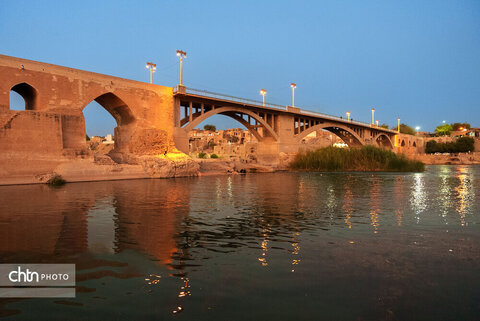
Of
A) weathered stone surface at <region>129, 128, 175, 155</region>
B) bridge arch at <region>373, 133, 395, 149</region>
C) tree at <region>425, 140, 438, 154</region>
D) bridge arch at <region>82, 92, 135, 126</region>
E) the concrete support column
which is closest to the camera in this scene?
bridge arch at <region>82, 92, 135, 126</region>

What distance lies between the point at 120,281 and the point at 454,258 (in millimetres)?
4443

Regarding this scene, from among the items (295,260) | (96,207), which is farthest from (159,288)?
(96,207)

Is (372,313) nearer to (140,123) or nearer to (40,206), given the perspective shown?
(40,206)

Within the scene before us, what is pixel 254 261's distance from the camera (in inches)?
177

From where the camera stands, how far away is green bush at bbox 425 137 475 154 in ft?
259

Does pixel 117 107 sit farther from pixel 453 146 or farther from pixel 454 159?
pixel 453 146

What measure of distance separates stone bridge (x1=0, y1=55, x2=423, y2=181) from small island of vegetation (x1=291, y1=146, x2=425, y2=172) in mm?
11271

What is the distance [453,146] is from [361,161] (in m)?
65.3

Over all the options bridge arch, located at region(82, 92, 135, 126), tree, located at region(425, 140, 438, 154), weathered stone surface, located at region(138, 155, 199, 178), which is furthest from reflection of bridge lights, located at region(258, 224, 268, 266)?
tree, located at region(425, 140, 438, 154)

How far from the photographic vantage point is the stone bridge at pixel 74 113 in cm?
1948

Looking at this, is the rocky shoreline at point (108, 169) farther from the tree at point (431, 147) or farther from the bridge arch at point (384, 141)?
the tree at point (431, 147)

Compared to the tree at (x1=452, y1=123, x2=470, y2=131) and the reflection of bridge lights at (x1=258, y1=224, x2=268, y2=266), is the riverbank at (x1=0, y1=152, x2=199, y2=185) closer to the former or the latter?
the reflection of bridge lights at (x1=258, y1=224, x2=268, y2=266)

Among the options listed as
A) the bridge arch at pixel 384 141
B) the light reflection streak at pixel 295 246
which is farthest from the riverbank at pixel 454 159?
the light reflection streak at pixel 295 246

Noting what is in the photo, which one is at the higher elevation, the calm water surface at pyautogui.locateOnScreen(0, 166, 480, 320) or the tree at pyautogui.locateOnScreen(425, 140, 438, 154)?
the tree at pyautogui.locateOnScreen(425, 140, 438, 154)
